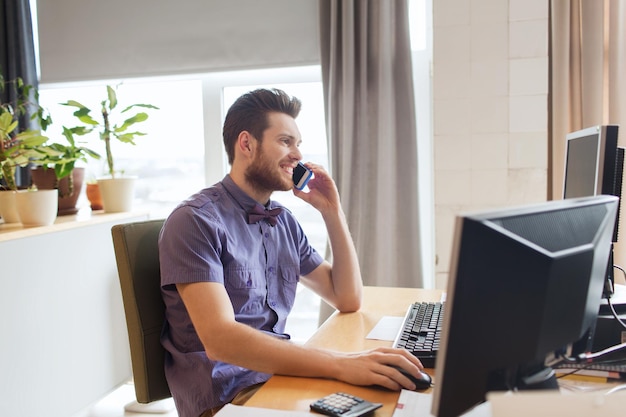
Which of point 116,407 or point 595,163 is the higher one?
point 595,163

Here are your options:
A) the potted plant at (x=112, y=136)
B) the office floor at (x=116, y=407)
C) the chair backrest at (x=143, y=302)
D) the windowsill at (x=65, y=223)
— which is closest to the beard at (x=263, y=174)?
the chair backrest at (x=143, y=302)

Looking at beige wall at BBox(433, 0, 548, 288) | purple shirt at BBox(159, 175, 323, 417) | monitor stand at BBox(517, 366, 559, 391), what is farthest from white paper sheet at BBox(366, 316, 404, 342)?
beige wall at BBox(433, 0, 548, 288)

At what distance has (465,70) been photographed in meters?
2.47

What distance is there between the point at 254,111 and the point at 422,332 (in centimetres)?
77

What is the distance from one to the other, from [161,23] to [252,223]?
2.09m

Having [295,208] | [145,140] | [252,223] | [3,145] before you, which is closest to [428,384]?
[252,223]

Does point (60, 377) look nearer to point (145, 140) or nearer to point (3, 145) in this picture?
point (3, 145)

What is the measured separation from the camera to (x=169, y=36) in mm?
3203

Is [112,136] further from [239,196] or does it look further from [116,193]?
[239,196]

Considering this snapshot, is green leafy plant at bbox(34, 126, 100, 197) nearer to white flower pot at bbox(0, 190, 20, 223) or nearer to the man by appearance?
white flower pot at bbox(0, 190, 20, 223)

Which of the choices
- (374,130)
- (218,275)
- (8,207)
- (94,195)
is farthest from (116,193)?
(218,275)

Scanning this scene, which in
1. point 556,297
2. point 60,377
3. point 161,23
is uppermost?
point 161,23

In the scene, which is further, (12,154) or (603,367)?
(12,154)

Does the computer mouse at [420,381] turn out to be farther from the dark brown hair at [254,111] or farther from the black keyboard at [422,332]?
the dark brown hair at [254,111]
